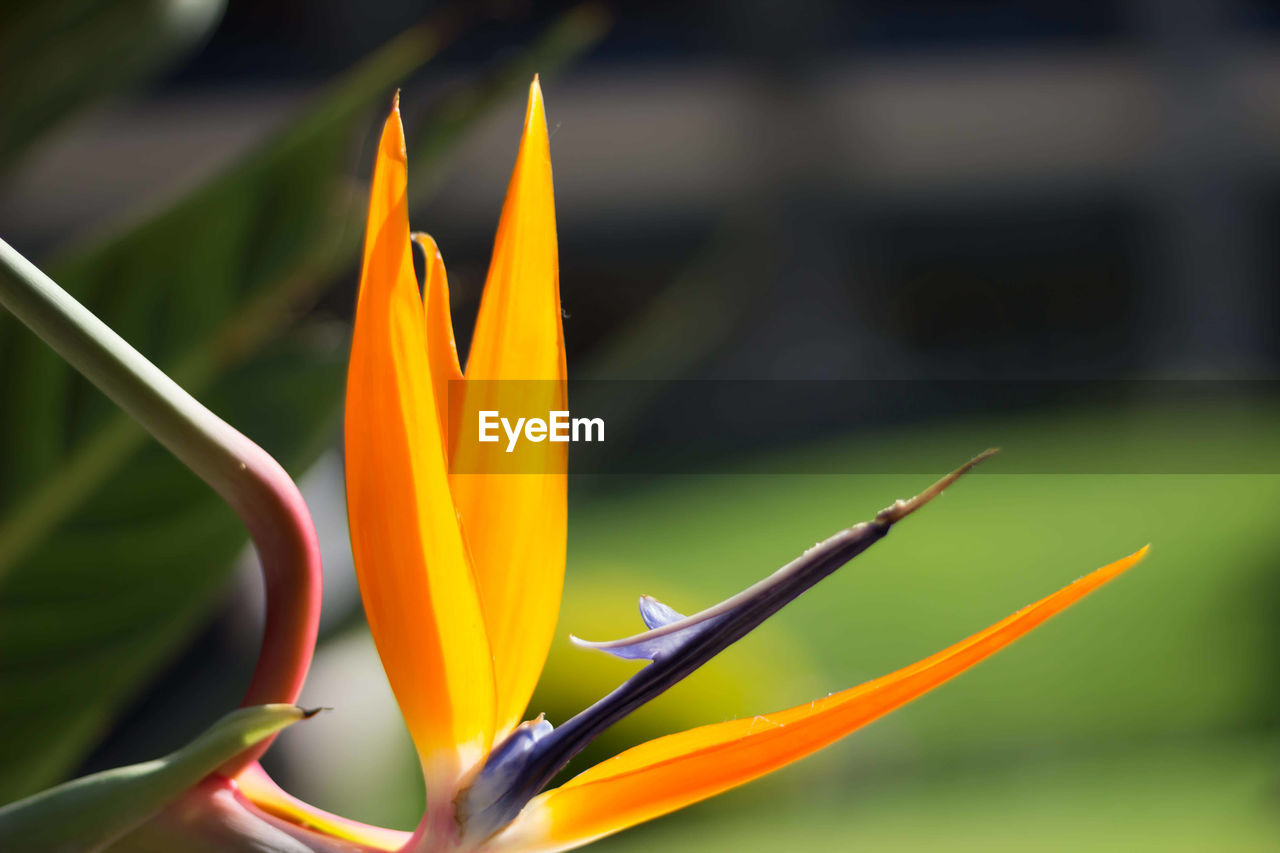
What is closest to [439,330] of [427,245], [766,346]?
[427,245]

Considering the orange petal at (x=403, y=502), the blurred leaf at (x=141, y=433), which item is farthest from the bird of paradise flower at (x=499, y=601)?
the blurred leaf at (x=141, y=433)

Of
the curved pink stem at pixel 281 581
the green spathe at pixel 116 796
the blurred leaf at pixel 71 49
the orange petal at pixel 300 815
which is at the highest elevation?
the blurred leaf at pixel 71 49

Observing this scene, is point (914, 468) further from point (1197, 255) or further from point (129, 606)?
point (129, 606)

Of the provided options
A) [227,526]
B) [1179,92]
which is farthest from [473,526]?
[1179,92]

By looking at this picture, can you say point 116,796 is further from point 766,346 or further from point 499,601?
point 766,346

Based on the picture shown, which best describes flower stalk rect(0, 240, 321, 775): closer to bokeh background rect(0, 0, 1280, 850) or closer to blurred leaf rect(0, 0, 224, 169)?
bokeh background rect(0, 0, 1280, 850)

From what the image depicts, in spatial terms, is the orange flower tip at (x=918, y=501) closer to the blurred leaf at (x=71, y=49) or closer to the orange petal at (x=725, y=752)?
the orange petal at (x=725, y=752)
